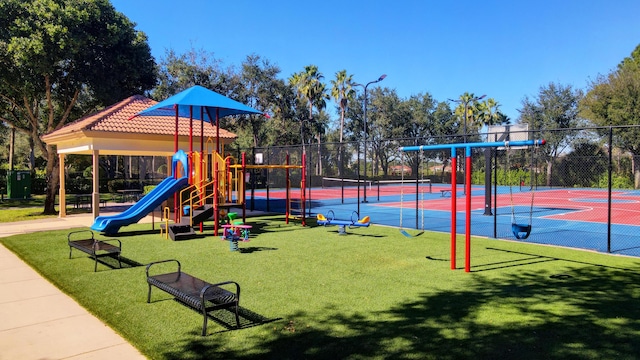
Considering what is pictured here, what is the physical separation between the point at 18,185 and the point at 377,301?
2914 centimetres

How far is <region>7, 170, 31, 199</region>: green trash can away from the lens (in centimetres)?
2742

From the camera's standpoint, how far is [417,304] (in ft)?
20.2

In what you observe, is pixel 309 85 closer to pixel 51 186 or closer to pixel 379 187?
pixel 379 187

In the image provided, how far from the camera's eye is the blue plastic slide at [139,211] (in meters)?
12.5

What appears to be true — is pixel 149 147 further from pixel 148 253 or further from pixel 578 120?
pixel 578 120

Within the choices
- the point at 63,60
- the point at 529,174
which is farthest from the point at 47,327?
the point at 529,174

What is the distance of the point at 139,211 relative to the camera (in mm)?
12906

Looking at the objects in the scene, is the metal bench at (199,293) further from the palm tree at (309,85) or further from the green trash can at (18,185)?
the palm tree at (309,85)

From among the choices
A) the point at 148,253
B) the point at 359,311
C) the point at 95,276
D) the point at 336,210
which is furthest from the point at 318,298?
the point at 336,210

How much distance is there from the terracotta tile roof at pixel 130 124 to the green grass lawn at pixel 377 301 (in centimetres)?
625

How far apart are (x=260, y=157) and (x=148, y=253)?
10122 millimetres

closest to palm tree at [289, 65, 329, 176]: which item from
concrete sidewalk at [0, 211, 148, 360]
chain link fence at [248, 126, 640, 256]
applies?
chain link fence at [248, 126, 640, 256]

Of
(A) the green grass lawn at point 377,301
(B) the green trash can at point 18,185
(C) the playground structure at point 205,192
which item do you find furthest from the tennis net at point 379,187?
(B) the green trash can at point 18,185

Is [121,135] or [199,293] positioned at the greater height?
[121,135]
